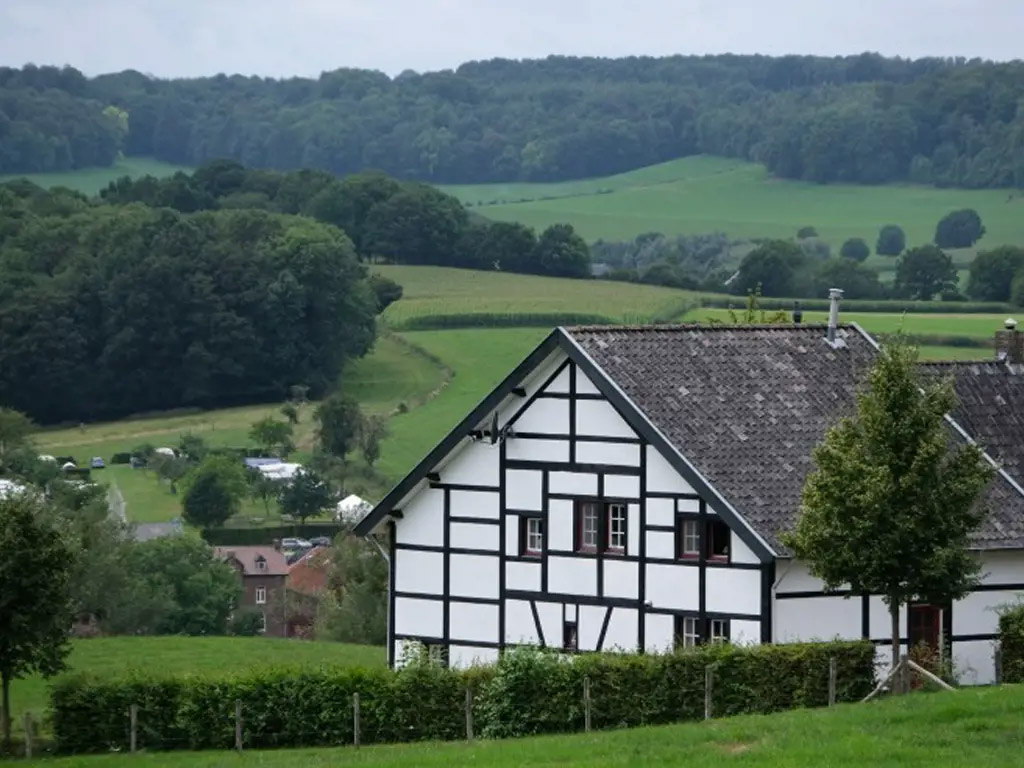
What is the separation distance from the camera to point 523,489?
45875mm

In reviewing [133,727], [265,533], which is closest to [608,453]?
[133,727]

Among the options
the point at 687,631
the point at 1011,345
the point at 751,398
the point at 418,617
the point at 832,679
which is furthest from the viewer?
the point at 1011,345

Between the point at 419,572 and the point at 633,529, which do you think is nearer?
the point at 633,529

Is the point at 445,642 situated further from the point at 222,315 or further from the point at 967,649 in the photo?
the point at 222,315

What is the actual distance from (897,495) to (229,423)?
4701 inches

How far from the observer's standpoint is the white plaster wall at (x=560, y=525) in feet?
149

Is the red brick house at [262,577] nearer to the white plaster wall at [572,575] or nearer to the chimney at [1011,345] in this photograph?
the chimney at [1011,345]

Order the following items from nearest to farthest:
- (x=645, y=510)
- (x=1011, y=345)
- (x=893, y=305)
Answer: (x=645, y=510) → (x=1011, y=345) → (x=893, y=305)

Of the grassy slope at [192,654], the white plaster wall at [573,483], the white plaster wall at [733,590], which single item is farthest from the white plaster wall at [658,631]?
the grassy slope at [192,654]

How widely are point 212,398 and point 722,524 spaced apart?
12220cm

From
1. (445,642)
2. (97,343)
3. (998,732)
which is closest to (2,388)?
(97,343)

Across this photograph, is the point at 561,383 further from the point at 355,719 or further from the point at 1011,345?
the point at 1011,345

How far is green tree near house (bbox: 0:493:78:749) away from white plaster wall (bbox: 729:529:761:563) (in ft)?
36.4

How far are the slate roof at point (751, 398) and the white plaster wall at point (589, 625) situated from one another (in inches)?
129
